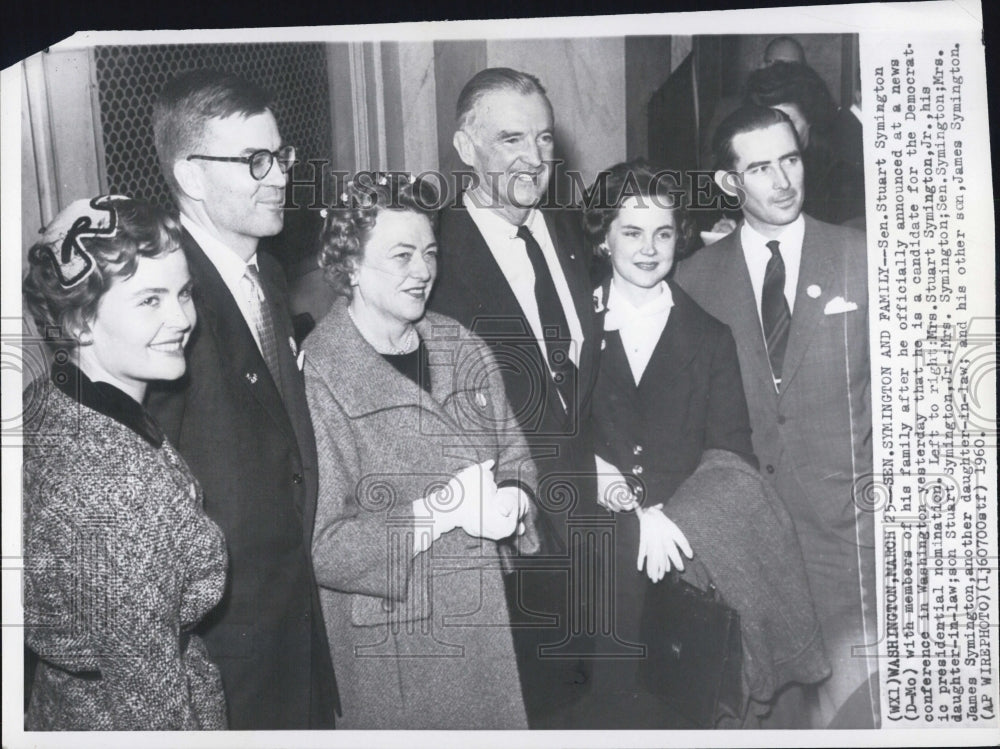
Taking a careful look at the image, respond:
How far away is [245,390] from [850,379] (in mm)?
1338

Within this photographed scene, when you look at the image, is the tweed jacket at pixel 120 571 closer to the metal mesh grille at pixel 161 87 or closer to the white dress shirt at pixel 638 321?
the metal mesh grille at pixel 161 87

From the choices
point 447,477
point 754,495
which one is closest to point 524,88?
point 447,477

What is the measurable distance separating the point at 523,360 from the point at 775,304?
0.58 m

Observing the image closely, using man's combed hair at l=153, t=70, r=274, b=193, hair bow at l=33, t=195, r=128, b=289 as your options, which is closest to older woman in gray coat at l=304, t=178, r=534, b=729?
man's combed hair at l=153, t=70, r=274, b=193

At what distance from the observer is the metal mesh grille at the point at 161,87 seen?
2.16m

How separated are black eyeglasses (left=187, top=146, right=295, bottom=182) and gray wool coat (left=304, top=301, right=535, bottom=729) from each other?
13.4 inches

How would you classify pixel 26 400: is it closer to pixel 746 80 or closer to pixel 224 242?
pixel 224 242

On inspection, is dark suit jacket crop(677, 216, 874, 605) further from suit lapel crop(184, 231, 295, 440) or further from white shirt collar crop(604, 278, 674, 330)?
suit lapel crop(184, 231, 295, 440)

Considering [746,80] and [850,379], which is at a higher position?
[746,80]

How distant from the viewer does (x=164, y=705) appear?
2.11m

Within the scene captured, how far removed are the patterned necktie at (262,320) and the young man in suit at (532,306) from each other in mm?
362

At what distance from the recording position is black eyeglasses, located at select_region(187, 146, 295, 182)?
7.07 feet

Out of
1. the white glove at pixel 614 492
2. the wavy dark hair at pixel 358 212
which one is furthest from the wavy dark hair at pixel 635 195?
the white glove at pixel 614 492

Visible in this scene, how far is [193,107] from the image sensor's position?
7.11 ft
